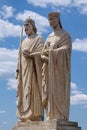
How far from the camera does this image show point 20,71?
17.8m

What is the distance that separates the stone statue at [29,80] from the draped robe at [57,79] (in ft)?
2.15

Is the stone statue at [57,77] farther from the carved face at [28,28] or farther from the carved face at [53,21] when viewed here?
the carved face at [28,28]

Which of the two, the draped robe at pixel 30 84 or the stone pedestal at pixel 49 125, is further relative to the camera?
the draped robe at pixel 30 84

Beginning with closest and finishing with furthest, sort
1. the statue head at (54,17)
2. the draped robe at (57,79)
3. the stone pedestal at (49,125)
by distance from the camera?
the stone pedestal at (49,125), the draped robe at (57,79), the statue head at (54,17)

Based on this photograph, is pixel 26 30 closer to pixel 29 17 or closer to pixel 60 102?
pixel 29 17

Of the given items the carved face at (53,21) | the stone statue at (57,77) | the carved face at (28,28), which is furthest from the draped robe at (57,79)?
the carved face at (28,28)

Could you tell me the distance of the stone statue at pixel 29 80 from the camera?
55.9ft

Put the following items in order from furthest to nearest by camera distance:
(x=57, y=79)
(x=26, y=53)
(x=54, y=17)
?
(x=26, y=53), (x=54, y=17), (x=57, y=79)

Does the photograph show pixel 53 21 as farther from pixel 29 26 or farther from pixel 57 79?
pixel 57 79

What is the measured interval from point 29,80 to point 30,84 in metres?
0.17

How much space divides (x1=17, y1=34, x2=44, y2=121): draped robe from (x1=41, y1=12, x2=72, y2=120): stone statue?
24.2 inches

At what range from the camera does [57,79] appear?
16.3m

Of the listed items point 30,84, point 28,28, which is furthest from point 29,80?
point 28,28

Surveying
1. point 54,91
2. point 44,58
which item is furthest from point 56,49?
point 54,91
